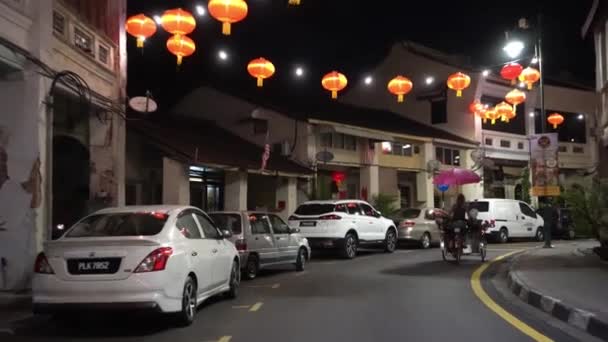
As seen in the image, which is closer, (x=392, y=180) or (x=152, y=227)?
(x=152, y=227)

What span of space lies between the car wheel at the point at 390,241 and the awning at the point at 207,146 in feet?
18.8

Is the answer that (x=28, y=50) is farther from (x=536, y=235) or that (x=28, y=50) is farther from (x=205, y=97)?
(x=536, y=235)

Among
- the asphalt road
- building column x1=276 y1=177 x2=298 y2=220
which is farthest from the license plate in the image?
building column x1=276 y1=177 x2=298 y2=220

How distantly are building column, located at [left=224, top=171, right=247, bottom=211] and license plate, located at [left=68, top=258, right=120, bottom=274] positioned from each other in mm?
15480

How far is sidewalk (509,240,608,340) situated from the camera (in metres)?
7.50

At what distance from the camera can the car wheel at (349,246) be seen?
17438mm

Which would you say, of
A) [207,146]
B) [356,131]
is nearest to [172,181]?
[207,146]

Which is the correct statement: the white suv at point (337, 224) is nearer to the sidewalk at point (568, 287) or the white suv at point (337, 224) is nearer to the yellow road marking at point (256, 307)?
the sidewalk at point (568, 287)

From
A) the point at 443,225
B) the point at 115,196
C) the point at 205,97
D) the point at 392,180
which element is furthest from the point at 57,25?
the point at 392,180

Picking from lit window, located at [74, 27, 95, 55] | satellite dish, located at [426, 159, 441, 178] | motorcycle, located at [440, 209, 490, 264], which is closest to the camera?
lit window, located at [74, 27, 95, 55]

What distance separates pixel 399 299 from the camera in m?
9.93

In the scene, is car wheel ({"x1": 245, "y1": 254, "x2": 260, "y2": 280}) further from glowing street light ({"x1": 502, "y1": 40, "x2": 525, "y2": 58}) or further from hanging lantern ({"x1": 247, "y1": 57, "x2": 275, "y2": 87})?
glowing street light ({"x1": 502, "y1": 40, "x2": 525, "y2": 58})

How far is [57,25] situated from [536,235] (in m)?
21.6

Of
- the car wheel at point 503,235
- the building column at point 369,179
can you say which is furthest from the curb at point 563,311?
the building column at point 369,179
